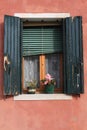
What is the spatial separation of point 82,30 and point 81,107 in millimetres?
1520

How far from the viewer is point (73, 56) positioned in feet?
26.0

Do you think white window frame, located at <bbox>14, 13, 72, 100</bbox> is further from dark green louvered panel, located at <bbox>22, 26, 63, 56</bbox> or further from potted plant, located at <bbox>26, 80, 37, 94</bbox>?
dark green louvered panel, located at <bbox>22, 26, 63, 56</bbox>

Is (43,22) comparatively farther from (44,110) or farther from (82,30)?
(44,110)

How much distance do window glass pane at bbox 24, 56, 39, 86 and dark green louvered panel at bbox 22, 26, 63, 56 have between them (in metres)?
0.15

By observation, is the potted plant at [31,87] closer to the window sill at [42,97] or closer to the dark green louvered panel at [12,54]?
the window sill at [42,97]

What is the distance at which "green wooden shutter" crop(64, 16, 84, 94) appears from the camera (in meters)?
7.87

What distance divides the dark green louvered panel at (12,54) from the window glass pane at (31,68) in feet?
1.25

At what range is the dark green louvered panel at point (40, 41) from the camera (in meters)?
8.20

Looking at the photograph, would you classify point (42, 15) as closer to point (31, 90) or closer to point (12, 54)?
point (12, 54)

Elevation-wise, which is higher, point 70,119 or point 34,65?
point 34,65

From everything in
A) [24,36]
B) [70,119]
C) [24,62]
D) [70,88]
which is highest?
[24,36]

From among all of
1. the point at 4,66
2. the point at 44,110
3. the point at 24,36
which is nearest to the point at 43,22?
the point at 24,36

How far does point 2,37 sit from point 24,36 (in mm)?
475

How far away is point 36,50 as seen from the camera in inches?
323
